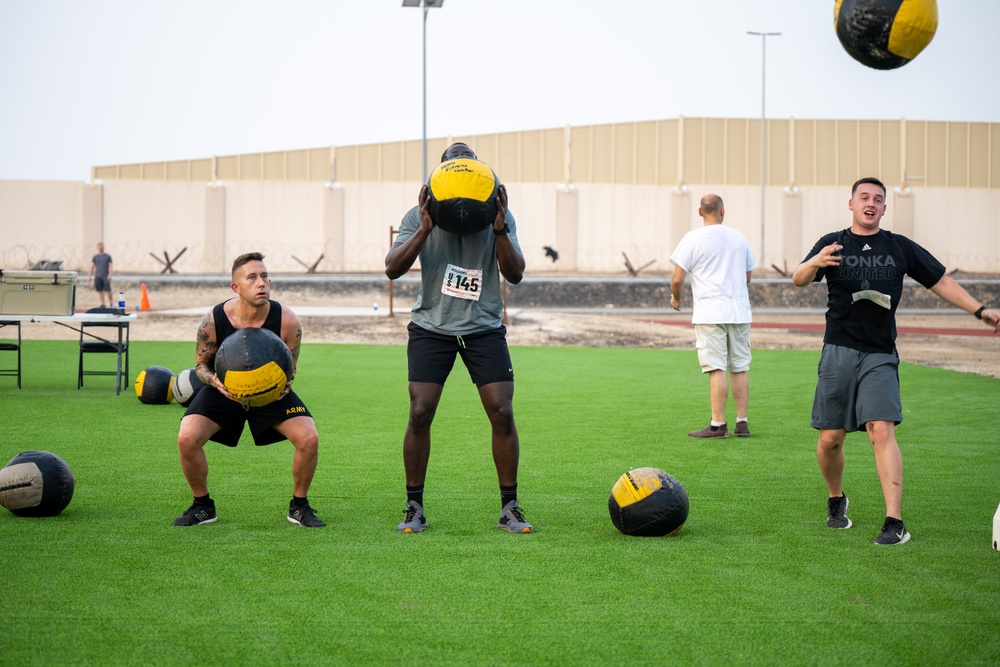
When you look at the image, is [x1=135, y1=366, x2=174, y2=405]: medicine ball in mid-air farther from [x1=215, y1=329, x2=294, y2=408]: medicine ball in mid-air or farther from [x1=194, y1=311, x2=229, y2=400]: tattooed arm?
[x1=215, y1=329, x2=294, y2=408]: medicine ball in mid-air

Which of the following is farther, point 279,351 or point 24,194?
point 24,194

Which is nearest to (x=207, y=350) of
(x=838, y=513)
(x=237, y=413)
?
(x=237, y=413)

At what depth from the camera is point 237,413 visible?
247 inches

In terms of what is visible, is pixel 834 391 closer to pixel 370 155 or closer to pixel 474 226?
pixel 474 226

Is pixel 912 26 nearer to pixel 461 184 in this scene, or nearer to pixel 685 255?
pixel 461 184

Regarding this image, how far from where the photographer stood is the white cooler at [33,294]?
12695 millimetres

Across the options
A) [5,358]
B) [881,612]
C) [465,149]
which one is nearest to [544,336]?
[5,358]

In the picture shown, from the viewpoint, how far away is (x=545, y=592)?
4.96 meters

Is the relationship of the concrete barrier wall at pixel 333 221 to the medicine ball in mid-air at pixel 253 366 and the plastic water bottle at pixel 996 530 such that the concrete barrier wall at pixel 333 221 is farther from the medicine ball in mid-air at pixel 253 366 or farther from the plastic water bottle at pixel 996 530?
the medicine ball in mid-air at pixel 253 366

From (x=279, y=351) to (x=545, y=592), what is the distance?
207cm

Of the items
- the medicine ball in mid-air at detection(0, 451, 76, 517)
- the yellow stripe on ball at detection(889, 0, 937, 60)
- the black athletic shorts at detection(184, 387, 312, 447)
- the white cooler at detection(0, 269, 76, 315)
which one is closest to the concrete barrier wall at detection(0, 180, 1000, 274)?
the white cooler at detection(0, 269, 76, 315)

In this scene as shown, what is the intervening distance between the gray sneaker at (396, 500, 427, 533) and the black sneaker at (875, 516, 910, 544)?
8.24ft

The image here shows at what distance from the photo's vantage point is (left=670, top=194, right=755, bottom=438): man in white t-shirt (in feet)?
32.7

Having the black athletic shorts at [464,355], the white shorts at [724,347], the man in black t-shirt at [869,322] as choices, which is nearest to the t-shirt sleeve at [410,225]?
the black athletic shorts at [464,355]
